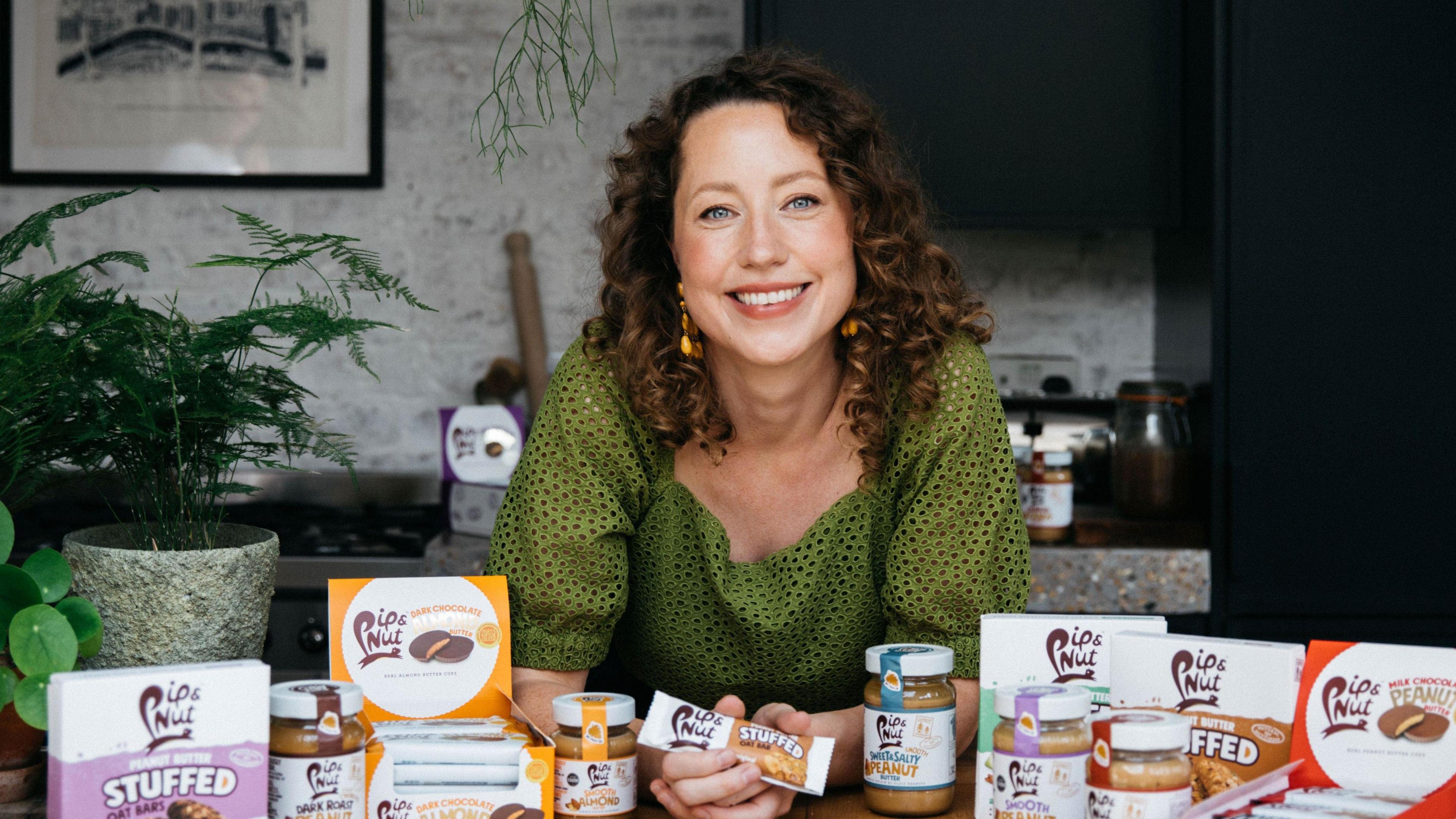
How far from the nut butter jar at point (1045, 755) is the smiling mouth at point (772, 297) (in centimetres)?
56

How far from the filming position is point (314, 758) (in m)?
0.83

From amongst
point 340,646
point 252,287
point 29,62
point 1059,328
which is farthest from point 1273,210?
point 29,62

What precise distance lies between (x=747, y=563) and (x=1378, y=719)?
0.64 metres

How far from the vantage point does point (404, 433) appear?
108 inches

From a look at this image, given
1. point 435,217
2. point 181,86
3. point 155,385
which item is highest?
point 181,86

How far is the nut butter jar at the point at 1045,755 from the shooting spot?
0.83 metres

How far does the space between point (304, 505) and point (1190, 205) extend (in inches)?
72.4

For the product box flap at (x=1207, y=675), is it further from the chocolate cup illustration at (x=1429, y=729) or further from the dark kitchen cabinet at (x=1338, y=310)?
the dark kitchen cabinet at (x=1338, y=310)

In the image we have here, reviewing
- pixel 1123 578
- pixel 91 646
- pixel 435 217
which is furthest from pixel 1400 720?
pixel 435 217

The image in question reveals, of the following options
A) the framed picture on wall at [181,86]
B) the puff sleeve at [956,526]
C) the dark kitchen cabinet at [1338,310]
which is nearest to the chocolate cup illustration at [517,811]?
the puff sleeve at [956,526]

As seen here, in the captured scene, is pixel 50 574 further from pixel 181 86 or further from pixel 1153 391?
pixel 181 86

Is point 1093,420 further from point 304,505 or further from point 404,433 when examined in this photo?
point 304,505

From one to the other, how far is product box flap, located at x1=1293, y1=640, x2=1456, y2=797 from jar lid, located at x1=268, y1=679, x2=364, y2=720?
0.65 m

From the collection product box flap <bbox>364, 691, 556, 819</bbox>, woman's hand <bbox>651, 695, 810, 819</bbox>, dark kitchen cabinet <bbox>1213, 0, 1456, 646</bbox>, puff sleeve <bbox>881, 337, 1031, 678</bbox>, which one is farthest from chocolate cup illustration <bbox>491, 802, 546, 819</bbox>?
dark kitchen cabinet <bbox>1213, 0, 1456, 646</bbox>
